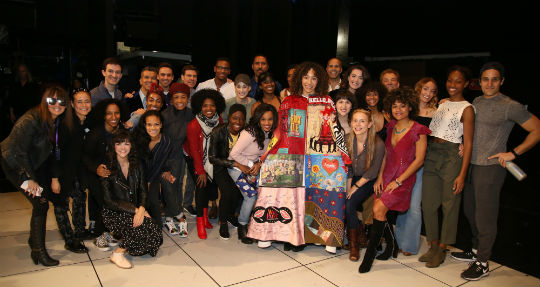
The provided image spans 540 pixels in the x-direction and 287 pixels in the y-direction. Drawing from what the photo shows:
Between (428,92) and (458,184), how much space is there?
0.82 meters

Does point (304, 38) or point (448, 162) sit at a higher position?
point (304, 38)

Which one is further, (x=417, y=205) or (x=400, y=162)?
(x=417, y=205)

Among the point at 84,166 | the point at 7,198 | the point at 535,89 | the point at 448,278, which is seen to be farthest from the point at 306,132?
the point at 7,198

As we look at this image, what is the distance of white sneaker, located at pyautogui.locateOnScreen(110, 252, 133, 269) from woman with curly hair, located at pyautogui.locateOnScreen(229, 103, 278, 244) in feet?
3.36

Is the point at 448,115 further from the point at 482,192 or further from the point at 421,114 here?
the point at 482,192

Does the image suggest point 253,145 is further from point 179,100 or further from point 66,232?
point 66,232

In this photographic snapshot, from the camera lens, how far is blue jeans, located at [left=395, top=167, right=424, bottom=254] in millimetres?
2980

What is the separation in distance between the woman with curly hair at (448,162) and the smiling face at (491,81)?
148 millimetres

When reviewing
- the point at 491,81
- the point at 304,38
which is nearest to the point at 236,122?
the point at 491,81

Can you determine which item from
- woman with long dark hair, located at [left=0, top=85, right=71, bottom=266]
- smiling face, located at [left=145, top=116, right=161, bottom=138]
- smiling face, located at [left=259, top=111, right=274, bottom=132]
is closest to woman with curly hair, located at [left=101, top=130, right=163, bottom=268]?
smiling face, located at [left=145, top=116, right=161, bottom=138]

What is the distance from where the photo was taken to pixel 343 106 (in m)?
2.92

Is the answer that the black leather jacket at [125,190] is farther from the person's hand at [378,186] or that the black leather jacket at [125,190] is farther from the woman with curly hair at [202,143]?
the person's hand at [378,186]

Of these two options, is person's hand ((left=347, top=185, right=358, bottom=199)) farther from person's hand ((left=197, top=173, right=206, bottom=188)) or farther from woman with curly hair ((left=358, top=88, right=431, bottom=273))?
person's hand ((left=197, top=173, right=206, bottom=188))

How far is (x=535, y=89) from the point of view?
13.6ft
